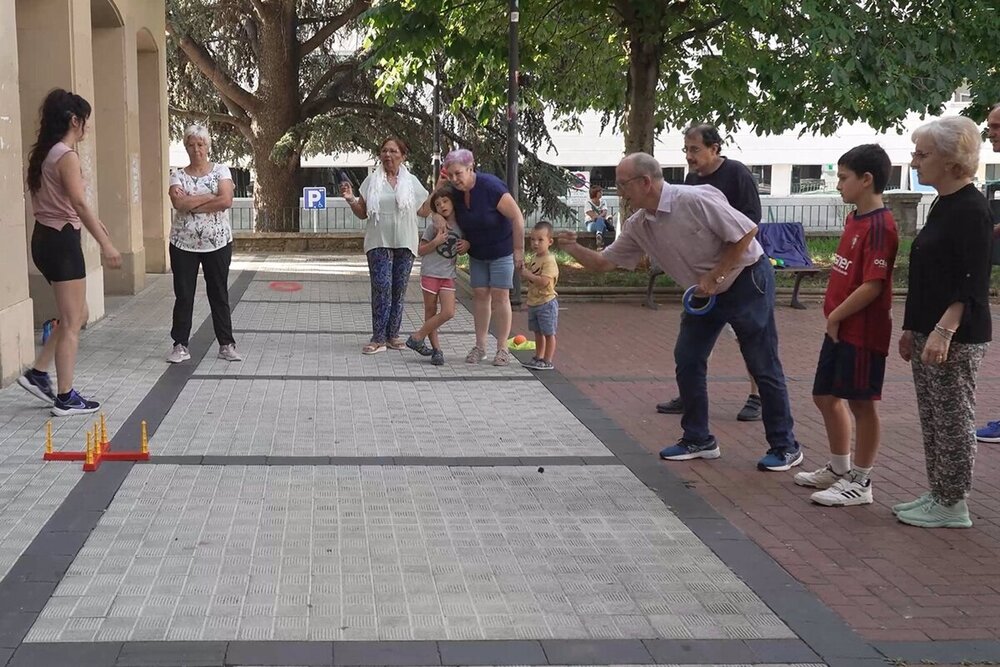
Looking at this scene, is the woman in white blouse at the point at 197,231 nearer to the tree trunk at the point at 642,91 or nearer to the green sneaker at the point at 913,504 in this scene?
the green sneaker at the point at 913,504

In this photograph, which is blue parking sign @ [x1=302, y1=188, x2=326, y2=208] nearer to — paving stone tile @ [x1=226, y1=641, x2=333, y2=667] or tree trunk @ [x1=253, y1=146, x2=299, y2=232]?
tree trunk @ [x1=253, y1=146, x2=299, y2=232]

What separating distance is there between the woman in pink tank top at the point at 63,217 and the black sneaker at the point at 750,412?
13.4 ft

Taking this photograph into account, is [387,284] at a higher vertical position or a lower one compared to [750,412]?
higher

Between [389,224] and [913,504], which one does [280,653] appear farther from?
[389,224]

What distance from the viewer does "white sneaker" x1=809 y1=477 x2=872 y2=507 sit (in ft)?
19.0

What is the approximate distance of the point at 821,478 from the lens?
6.10 metres

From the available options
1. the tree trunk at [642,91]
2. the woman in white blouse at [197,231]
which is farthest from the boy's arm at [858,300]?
the tree trunk at [642,91]

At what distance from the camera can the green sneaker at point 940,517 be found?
5.49 meters

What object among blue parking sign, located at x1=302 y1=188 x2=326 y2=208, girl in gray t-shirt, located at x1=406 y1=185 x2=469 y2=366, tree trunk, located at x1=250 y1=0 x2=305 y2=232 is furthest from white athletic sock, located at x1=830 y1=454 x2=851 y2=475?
blue parking sign, located at x1=302 y1=188 x2=326 y2=208

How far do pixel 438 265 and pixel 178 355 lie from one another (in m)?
2.22

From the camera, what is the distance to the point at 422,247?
9.69m

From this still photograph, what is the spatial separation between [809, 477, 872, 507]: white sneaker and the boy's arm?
81cm

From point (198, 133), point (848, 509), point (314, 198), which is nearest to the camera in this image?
point (848, 509)

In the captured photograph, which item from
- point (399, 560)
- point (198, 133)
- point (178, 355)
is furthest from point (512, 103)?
point (399, 560)
